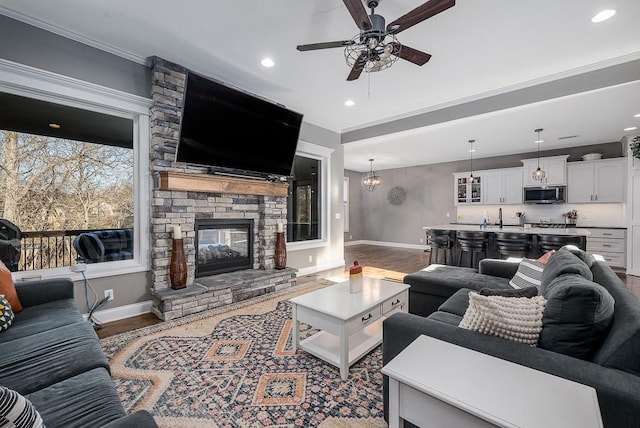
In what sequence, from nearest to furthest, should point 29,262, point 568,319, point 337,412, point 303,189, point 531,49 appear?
point 568,319 < point 337,412 < point 29,262 < point 531,49 < point 303,189

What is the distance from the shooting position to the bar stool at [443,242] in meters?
5.43

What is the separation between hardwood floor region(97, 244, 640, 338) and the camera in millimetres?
2869

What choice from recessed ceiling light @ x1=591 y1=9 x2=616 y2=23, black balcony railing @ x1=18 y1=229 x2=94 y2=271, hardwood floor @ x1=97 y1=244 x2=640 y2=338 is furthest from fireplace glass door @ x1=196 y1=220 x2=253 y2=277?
recessed ceiling light @ x1=591 y1=9 x2=616 y2=23

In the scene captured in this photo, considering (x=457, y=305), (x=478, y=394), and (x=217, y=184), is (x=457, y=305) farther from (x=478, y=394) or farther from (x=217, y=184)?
(x=217, y=184)

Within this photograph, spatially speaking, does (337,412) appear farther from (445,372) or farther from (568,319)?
(568,319)

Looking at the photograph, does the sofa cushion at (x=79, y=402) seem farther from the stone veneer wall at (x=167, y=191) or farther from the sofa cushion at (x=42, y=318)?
the stone veneer wall at (x=167, y=191)

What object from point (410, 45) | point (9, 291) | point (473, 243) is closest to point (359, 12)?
point (410, 45)

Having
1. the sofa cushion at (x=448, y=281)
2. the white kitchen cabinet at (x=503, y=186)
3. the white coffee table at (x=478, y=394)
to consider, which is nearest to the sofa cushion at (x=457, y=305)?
the sofa cushion at (x=448, y=281)

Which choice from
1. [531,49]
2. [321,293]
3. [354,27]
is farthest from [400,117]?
[321,293]

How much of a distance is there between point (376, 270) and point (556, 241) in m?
2.88

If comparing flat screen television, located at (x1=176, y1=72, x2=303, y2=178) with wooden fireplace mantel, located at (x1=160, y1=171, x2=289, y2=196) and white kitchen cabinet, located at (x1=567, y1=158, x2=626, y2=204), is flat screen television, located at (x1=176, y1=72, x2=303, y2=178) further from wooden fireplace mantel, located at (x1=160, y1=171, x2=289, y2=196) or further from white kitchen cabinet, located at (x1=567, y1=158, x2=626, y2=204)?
white kitchen cabinet, located at (x1=567, y1=158, x2=626, y2=204)

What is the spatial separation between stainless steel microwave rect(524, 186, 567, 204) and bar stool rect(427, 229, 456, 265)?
9.67 feet

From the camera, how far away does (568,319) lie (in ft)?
3.80

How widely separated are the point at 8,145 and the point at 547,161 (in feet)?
30.3
